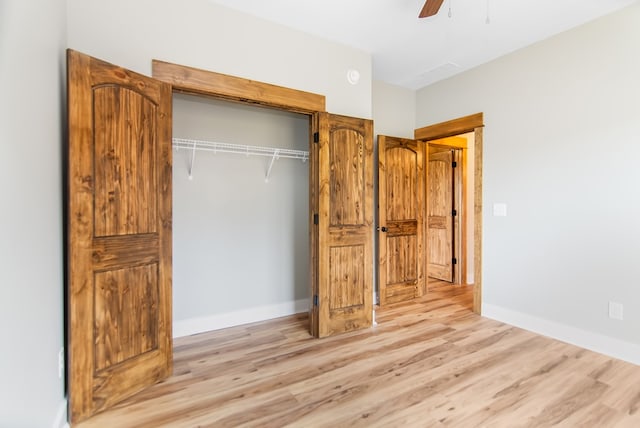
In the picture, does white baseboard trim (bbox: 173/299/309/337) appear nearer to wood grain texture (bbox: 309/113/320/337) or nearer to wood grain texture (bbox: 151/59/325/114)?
wood grain texture (bbox: 309/113/320/337)

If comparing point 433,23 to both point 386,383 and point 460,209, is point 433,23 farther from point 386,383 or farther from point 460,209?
point 460,209

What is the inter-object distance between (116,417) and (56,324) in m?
0.65

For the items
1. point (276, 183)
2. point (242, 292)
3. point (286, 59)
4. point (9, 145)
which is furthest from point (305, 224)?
point (9, 145)

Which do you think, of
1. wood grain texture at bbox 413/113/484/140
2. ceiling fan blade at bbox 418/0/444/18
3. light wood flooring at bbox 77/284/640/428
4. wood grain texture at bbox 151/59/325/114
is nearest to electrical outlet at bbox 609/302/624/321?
light wood flooring at bbox 77/284/640/428

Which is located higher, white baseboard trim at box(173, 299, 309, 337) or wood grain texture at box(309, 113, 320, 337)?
wood grain texture at box(309, 113, 320, 337)

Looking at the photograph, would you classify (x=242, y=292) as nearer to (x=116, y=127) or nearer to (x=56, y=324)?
(x=56, y=324)

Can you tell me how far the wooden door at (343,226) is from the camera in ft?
9.91

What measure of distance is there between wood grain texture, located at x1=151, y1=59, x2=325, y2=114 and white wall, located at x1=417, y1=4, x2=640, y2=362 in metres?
2.08

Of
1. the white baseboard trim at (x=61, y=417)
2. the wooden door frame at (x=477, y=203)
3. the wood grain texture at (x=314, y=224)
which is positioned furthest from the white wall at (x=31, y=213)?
the wooden door frame at (x=477, y=203)

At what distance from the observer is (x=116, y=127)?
2010mm

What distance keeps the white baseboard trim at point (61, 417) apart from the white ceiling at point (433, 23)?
2.95 metres

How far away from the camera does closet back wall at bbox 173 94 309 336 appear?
10.1 feet

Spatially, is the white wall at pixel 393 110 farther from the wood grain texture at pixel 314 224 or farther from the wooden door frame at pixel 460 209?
the wood grain texture at pixel 314 224

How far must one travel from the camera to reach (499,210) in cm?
358
